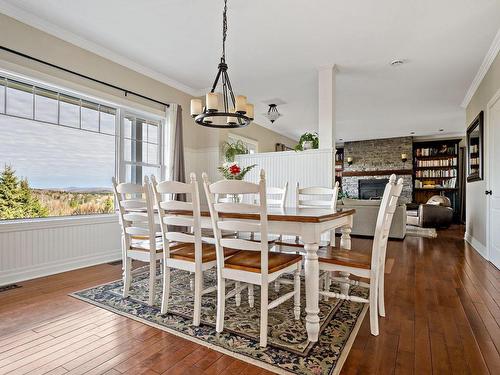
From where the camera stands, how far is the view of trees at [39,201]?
294 centimetres

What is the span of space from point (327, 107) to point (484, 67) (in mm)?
2286

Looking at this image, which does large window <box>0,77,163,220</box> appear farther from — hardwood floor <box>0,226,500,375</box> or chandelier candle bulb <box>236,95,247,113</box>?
chandelier candle bulb <box>236,95,247,113</box>

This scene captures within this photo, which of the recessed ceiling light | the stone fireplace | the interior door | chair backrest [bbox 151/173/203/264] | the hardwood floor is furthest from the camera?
the stone fireplace

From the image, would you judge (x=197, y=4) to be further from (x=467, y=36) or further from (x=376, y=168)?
(x=376, y=168)

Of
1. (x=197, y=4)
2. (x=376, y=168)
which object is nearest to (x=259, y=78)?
(x=197, y=4)

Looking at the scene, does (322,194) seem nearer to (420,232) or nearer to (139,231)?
(139,231)

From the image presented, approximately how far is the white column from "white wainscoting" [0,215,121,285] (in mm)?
3096

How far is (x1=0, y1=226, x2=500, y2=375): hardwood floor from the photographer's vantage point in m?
1.53

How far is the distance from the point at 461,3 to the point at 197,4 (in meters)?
2.50

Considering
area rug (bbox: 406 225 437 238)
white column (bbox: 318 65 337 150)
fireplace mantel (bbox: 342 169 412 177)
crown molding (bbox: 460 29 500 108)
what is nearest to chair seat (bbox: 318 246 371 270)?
white column (bbox: 318 65 337 150)

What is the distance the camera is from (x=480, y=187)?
4.58 meters

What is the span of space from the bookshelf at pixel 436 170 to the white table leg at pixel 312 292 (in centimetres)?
936

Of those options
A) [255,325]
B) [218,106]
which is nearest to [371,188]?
[218,106]

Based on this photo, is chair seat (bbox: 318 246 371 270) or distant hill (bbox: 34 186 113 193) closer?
chair seat (bbox: 318 246 371 270)
